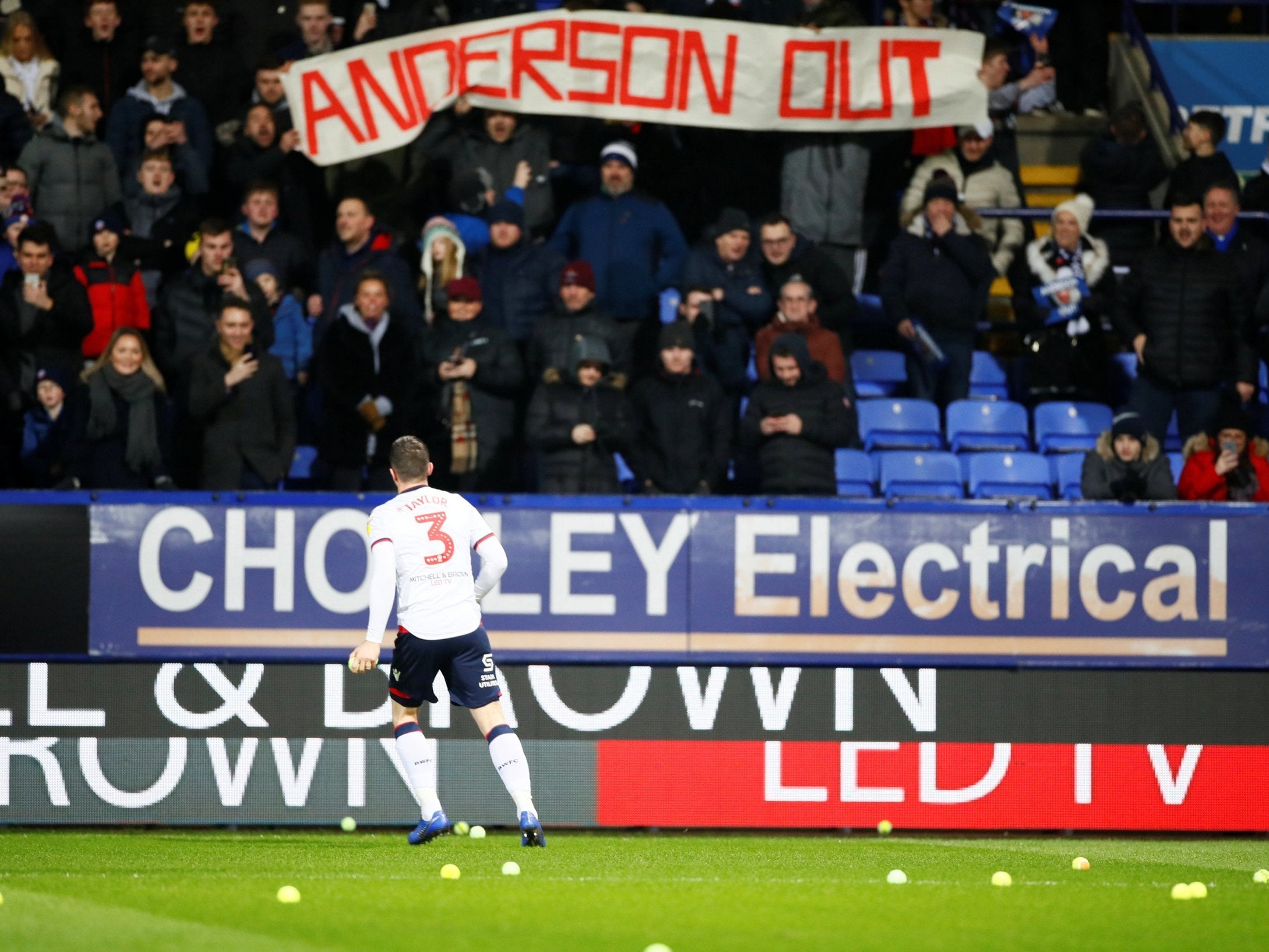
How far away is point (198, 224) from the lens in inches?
559

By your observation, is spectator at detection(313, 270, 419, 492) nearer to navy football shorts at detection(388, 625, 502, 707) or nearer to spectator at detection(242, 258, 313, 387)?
spectator at detection(242, 258, 313, 387)

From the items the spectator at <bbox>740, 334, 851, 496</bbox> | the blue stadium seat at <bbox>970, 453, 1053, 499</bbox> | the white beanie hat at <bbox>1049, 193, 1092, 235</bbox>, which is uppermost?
the white beanie hat at <bbox>1049, 193, 1092, 235</bbox>

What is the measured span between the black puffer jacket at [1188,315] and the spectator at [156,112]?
23.0 ft

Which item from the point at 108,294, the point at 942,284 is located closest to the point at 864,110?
the point at 942,284

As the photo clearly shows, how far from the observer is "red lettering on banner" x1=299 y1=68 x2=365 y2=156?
14.2 metres

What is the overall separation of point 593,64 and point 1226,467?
5.62 meters

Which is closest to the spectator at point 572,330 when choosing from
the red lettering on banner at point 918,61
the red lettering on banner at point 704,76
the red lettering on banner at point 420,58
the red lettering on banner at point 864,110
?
the red lettering on banner at point 420,58

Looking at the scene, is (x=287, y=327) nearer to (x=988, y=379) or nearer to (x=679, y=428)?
(x=679, y=428)

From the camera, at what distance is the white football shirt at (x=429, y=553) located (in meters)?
9.29

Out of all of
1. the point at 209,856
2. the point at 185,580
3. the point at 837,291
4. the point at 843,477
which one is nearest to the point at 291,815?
the point at 185,580

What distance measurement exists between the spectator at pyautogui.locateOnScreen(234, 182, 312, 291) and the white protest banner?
73 centimetres

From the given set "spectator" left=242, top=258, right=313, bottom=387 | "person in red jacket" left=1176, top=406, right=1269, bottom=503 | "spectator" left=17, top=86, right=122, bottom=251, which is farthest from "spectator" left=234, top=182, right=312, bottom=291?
"person in red jacket" left=1176, top=406, right=1269, bottom=503

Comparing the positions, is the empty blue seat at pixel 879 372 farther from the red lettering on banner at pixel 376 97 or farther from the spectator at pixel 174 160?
the spectator at pixel 174 160

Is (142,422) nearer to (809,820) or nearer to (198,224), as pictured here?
(198,224)
